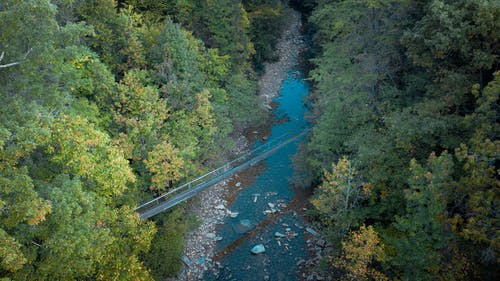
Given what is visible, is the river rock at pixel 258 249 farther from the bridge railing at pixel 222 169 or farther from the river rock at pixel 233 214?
the bridge railing at pixel 222 169

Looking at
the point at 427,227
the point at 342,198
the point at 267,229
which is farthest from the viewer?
the point at 267,229

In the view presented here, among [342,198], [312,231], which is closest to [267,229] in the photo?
[312,231]

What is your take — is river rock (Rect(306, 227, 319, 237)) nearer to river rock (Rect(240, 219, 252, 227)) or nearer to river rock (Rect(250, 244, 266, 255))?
river rock (Rect(250, 244, 266, 255))

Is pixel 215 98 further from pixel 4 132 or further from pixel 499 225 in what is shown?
pixel 499 225

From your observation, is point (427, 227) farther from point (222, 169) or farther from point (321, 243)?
point (222, 169)

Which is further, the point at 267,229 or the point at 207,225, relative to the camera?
the point at 207,225

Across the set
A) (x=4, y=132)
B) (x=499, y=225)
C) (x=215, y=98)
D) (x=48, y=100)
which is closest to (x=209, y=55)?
(x=215, y=98)

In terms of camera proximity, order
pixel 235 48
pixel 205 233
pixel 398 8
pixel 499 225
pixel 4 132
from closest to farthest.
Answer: pixel 4 132 → pixel 499 225 → pixel 398 8 → pixel 205 233 → pixel 235 48
